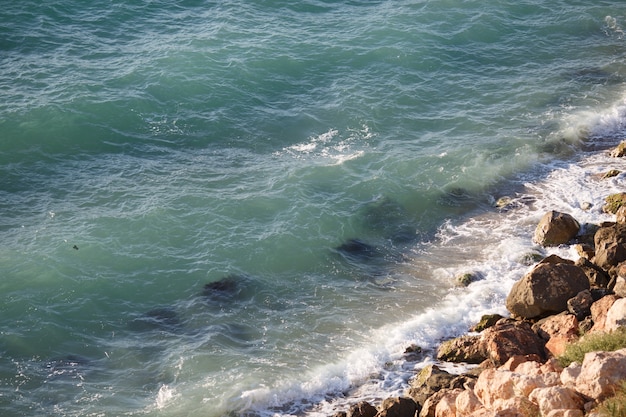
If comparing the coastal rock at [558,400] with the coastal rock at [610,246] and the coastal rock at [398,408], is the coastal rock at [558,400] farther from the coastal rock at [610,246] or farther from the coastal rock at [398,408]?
the coastal rock at [610,246]

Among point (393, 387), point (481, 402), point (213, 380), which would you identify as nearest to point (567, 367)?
point (481, 402)

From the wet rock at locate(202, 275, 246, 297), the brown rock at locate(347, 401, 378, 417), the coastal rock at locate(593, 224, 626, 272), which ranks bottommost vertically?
the wet rock at locate(202, 275, 246, 297)

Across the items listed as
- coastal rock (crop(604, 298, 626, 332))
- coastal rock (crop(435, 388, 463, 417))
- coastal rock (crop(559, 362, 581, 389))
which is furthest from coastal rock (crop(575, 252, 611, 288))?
coastal rock (crop(435, 388, 463, 417))

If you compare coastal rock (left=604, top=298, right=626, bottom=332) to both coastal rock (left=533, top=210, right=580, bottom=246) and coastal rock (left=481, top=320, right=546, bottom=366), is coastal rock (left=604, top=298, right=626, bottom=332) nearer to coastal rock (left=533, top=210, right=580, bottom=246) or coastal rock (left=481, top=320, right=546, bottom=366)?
coastal rock (left=481, top=320, right=546, bottom=366)

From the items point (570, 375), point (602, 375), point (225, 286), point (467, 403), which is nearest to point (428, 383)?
point (467, 403)

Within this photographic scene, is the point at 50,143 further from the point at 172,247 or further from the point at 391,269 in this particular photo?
the point at 391,269

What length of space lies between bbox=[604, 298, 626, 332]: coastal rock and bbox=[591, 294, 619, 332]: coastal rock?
2.76ft

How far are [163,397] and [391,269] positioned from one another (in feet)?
35.3

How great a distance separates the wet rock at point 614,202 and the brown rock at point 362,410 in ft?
51.5

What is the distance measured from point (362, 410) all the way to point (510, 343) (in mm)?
5379

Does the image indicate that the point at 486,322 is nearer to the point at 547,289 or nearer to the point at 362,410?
the point at 547,289

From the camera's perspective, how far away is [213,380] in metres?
26.6

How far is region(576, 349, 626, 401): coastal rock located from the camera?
1888 cm

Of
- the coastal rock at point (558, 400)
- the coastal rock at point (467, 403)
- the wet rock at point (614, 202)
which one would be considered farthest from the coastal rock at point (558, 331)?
the wet rock at point (614, 202)
